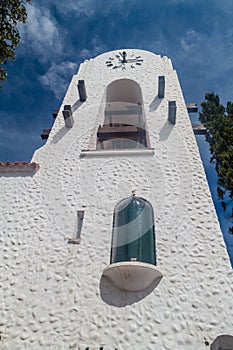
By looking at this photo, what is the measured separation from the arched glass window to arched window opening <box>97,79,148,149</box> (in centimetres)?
291

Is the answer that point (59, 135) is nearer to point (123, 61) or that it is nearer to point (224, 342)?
point (224, 342)

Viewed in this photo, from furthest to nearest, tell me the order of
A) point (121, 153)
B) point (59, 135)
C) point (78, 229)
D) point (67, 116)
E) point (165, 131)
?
point (67, 116) < point (59, 135) < point (165, 131) < point (121, 153) < point (78, 229)

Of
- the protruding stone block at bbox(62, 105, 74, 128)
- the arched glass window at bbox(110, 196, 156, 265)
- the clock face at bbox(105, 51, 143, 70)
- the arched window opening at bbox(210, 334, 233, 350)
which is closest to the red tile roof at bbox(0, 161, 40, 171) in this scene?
the protruding stone block at bbox(62, 105, 74, 128)

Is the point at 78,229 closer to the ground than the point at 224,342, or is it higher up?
higher up

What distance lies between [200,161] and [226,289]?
3.22 m

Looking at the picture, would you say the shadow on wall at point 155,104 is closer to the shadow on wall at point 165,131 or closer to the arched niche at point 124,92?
the shadow on wall at point 165,131

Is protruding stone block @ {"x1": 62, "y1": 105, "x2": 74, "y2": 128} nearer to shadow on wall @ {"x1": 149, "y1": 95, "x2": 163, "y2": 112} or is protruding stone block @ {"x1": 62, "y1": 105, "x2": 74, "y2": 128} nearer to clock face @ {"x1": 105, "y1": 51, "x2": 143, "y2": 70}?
shadow on wall @ {"x1": 149, "y1": 95, "x2": 163, "y2": 112}

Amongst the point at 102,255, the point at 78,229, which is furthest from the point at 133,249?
the point at 78,229

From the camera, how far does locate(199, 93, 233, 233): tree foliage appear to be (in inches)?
284

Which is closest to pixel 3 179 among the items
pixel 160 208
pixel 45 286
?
pixel 45 286

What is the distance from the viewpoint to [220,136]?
27.6 ft

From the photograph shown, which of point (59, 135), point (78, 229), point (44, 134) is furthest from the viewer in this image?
point (44, 134)

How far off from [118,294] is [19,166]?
3.79m

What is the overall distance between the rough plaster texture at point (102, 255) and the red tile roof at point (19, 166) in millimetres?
203
